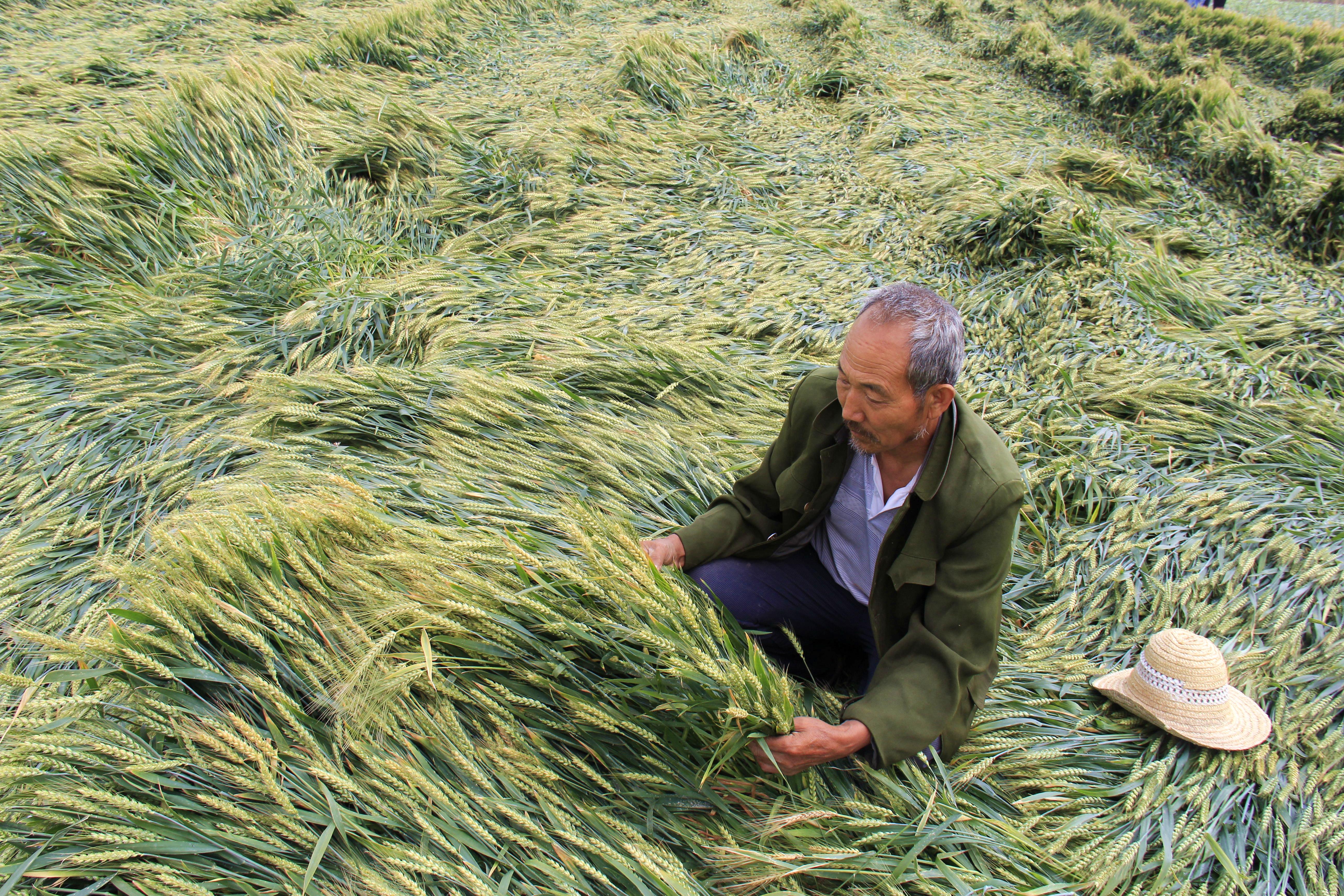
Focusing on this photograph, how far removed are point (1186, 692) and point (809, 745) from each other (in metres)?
1.10

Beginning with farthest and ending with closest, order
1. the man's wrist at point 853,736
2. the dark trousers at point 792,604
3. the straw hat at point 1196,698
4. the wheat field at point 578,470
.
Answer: the dark trousers at point 792,604 < the straw hat at point 1196,698 < the man's wrist at point 853,736 < the wheat field at point 578,470

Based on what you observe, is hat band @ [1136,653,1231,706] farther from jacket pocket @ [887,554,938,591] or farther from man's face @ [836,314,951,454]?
man's face @ [836,314,951,454]

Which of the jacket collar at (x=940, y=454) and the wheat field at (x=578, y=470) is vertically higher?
the jacket collar at (x=940, y=454)

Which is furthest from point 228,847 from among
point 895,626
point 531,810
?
point 895,626

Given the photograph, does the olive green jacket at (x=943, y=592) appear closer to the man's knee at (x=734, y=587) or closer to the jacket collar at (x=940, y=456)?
the jacket collar at (x=940, y=456)

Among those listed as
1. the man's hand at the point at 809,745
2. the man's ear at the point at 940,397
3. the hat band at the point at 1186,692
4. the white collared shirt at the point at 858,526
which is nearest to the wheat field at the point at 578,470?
the man's hand at the point at 809,745

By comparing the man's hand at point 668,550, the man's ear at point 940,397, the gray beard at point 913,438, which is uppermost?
the man's ear at point 940,397

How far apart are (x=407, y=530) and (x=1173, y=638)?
2006 millimetres

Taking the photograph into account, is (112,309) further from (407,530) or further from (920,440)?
(920,440)

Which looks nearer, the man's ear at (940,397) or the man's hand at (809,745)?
the man's hand at (809,745)

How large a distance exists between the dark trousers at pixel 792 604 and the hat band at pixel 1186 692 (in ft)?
2.38

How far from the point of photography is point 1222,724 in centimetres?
176

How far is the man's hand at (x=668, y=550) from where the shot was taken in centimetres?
187

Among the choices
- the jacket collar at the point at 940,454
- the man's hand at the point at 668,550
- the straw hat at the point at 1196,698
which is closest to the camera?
the jacket collar at the point at 940,454
